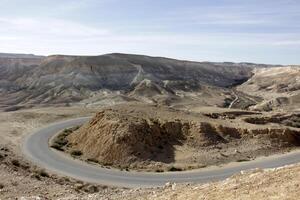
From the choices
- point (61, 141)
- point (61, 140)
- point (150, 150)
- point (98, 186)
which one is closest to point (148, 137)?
point (150, 150)

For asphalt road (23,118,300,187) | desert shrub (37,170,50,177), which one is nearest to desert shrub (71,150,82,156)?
asphalt road (23,118,300,187)

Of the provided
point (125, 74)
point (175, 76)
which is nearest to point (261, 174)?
point (125, 74)

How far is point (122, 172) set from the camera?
33.3 metres

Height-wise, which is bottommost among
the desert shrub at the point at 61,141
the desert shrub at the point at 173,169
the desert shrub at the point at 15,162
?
the desert shrub at the point at 173,169

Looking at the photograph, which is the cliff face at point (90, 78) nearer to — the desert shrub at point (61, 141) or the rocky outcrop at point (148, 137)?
the desert shrub at point (61, 141)

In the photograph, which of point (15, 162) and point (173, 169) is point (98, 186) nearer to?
point (15, 162)

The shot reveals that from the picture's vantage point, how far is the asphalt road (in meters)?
30.7

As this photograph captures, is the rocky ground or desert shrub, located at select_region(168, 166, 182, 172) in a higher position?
the rocky ground

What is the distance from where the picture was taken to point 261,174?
1684 centimetres

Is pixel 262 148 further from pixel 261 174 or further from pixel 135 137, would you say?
pixel 261 174

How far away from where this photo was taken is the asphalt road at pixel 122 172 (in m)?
30.7

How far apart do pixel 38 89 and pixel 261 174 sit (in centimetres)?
12319

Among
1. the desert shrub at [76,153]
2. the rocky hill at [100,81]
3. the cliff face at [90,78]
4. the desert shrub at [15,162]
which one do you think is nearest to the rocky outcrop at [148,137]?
the desert shrub at [76,153]

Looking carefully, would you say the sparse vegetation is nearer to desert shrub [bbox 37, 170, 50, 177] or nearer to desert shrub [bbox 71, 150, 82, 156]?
desert shrub [bbox 71, 150, 82, 156]
